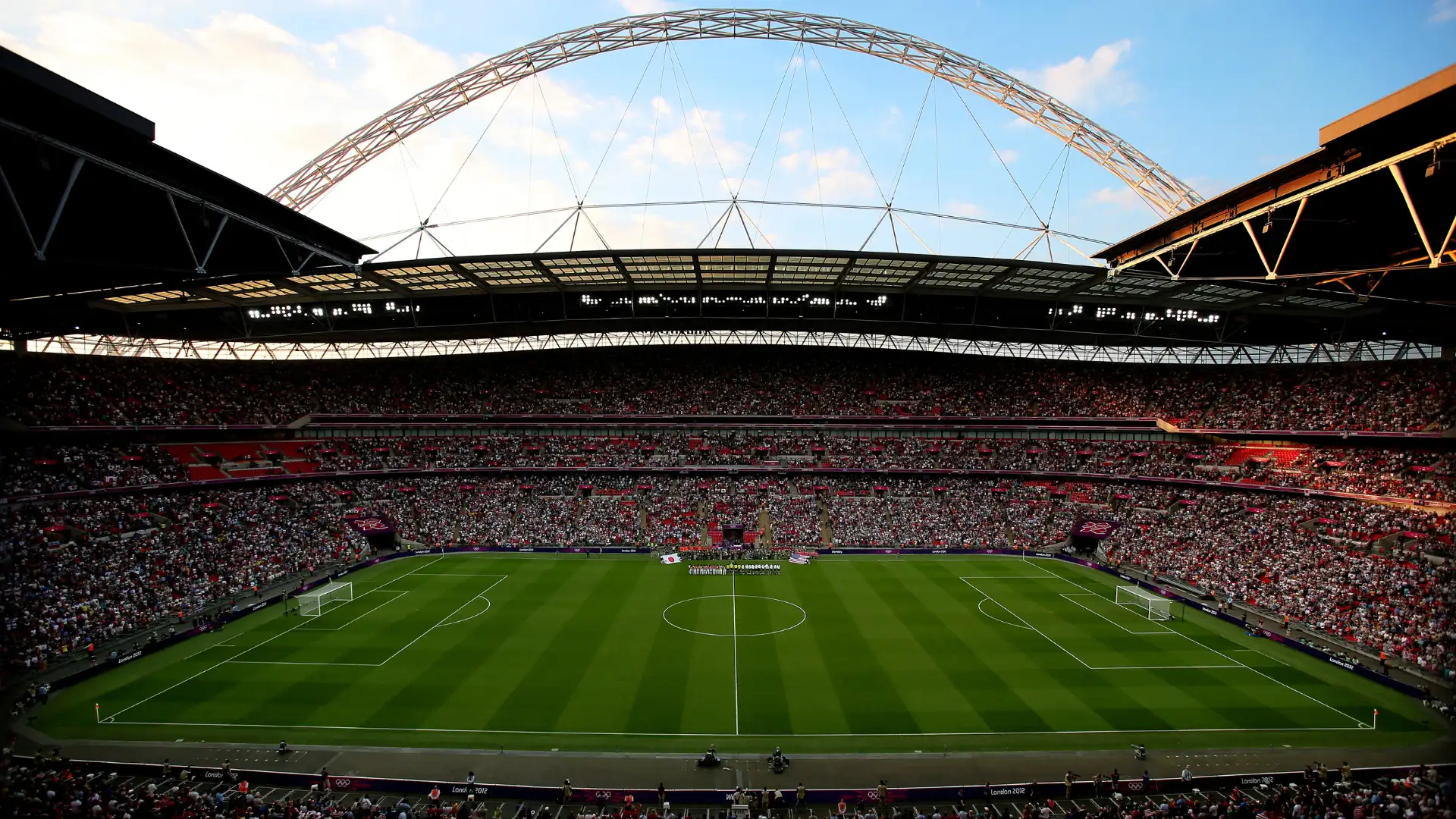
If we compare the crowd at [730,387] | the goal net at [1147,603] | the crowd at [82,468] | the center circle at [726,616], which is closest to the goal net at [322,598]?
the crowd at [82,468]

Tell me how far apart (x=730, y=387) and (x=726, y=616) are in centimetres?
3229

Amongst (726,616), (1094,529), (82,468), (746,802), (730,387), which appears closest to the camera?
(746,802)

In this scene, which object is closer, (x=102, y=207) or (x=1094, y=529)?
(x=102, y=207)

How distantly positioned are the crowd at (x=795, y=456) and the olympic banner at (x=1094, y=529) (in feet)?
19.8

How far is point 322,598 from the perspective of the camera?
1351 inches

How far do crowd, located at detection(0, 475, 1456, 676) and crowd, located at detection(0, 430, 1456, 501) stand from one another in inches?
61.4

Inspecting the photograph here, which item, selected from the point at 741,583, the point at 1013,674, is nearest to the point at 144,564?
the point at 741,583

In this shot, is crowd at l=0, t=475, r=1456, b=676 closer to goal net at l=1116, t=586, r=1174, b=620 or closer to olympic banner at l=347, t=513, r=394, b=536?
olympic banner at l=347, t=513, r=394, b=536

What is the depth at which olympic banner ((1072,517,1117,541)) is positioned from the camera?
46.8 m

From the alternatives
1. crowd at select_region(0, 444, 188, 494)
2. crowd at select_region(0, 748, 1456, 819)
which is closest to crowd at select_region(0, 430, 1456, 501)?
crowd at select_region(0, 444, 188, 494)

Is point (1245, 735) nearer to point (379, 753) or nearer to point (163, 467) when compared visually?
point (379, 753)

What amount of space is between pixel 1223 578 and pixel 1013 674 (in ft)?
62.8

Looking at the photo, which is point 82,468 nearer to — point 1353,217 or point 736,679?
point 736,679

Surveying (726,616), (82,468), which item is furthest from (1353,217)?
(82,468)
